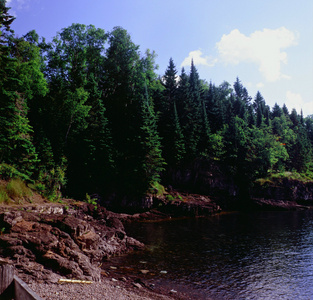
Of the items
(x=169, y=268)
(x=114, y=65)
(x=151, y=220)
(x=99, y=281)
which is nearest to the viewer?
(x=99, y=281)

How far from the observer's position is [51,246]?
14.2 m

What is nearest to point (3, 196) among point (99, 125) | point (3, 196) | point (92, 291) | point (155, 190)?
point (3, 196)

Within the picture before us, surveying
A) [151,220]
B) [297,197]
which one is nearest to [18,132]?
[151,220]

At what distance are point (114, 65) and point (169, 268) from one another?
148ft

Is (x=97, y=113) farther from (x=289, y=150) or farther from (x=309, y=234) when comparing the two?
(x=289, y=150)

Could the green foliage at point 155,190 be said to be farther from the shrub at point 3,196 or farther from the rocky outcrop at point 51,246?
the shrub at point 3,196

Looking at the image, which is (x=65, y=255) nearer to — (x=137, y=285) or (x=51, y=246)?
(x=51, y=246)

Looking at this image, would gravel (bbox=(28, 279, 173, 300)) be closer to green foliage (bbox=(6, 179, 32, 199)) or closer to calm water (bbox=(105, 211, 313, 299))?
calm water (bbox=(105, 211, 313, 299))

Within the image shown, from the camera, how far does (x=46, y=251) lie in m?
13.6

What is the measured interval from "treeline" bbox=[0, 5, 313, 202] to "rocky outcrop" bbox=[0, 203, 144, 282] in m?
9.89

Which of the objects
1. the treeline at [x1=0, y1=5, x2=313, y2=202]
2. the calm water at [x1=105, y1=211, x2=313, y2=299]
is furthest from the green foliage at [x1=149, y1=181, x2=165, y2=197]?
the calm water at [x1=105, y1=211, x2=313, y2=299]

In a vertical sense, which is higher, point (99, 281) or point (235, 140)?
point (235, 140)

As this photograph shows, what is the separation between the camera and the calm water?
1428 centimetres

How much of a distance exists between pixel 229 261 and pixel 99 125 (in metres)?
30.2
